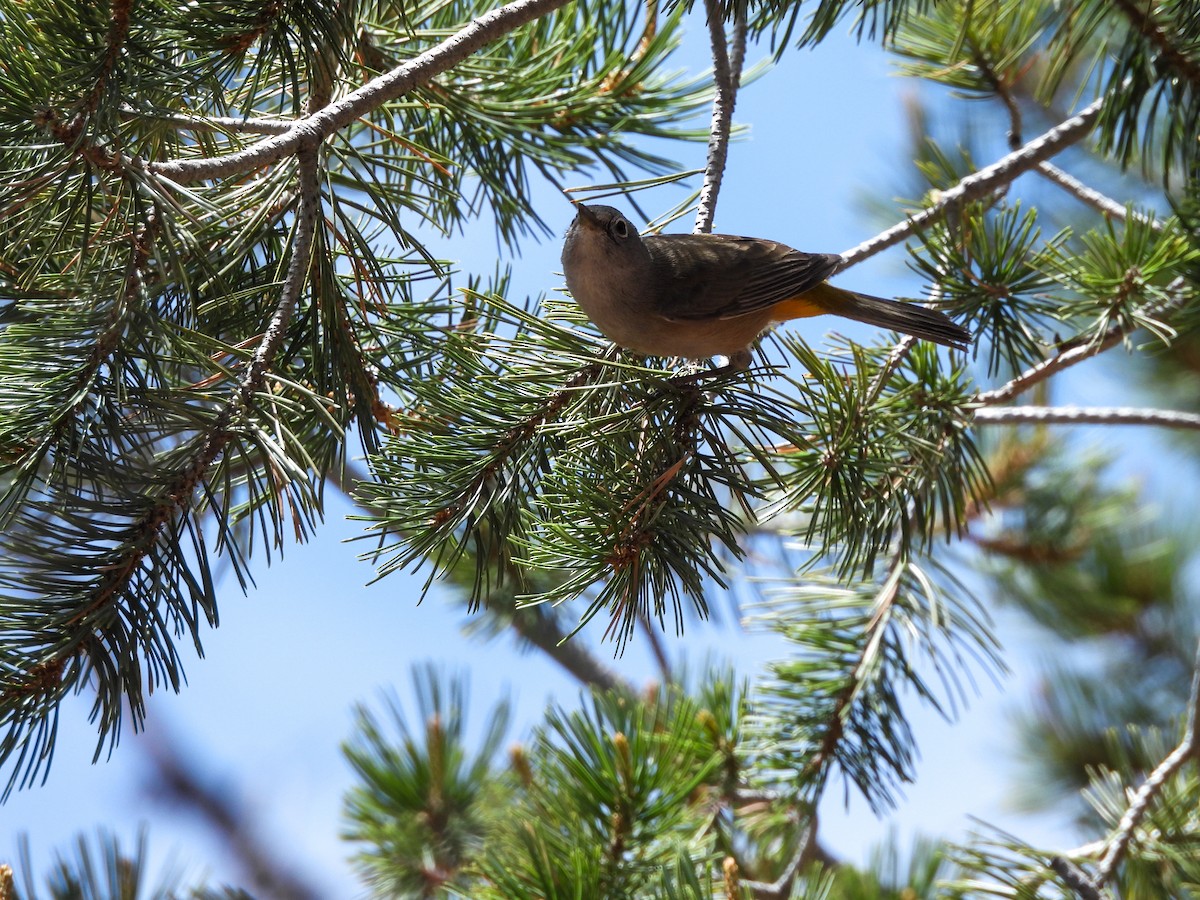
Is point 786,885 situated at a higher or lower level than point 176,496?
lower

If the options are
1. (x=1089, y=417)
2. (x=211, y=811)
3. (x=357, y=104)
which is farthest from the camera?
(x=211, y=811)

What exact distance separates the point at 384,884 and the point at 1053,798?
3285 mm

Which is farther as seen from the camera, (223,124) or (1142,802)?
(1142,802)

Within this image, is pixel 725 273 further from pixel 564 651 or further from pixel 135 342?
pixel 564 651

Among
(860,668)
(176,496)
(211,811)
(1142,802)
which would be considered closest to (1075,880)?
(1142,802)

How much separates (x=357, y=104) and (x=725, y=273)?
0.89m

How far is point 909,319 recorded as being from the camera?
206 centimetres

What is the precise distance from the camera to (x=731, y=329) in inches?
78.8

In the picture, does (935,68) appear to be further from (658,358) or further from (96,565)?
(96,565)

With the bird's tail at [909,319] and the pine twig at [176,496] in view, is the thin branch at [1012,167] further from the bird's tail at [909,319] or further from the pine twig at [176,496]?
the pine twig at [176,496]

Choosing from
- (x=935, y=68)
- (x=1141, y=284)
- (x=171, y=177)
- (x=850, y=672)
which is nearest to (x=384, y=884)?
(x=850, y=672)

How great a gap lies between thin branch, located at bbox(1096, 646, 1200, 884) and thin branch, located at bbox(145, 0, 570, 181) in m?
2.04

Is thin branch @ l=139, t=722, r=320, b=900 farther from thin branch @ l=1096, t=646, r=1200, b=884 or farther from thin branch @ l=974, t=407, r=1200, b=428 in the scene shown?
thin branch @ l=974, t=407, r=1200, b=428

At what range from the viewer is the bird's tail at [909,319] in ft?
6.65
